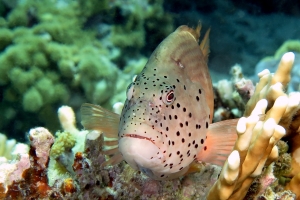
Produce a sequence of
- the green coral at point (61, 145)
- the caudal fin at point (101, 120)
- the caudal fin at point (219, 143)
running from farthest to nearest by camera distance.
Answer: the green coral at point (61, 145) < the caudal fin at point (101, 120) < the caudal fin at point (219, 143)

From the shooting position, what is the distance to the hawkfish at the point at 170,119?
221 cm

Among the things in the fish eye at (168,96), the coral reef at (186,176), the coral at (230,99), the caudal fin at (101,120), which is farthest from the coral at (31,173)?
the coral at (230,99)

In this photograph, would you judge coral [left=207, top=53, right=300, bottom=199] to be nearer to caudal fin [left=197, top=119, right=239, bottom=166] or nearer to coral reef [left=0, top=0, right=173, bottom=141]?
caudal fin [left=197, top=119, right=239, bottom=166]

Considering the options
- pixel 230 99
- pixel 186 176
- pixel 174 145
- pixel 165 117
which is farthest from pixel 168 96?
pixel 230 99

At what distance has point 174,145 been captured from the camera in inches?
93.0

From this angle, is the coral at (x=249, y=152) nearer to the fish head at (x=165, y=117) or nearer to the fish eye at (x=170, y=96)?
the fish head at (x=165, y=117)

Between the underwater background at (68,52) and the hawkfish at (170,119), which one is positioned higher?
the underwater background at (68,52)

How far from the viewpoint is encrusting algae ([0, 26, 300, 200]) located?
88.6 inches

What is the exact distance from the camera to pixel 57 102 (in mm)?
6695

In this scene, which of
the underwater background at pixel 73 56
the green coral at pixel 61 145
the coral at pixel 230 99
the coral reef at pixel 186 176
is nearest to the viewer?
the coral reef at pixel 186 176

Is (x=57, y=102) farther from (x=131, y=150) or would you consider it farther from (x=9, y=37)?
(x=131, y=150)

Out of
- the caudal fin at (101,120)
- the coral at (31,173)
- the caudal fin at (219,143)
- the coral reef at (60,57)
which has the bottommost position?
the coral at (31,173)

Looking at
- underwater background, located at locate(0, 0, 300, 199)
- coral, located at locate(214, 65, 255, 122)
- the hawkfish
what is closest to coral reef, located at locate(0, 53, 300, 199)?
the hawkfish

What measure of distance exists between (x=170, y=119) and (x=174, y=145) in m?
0.20
